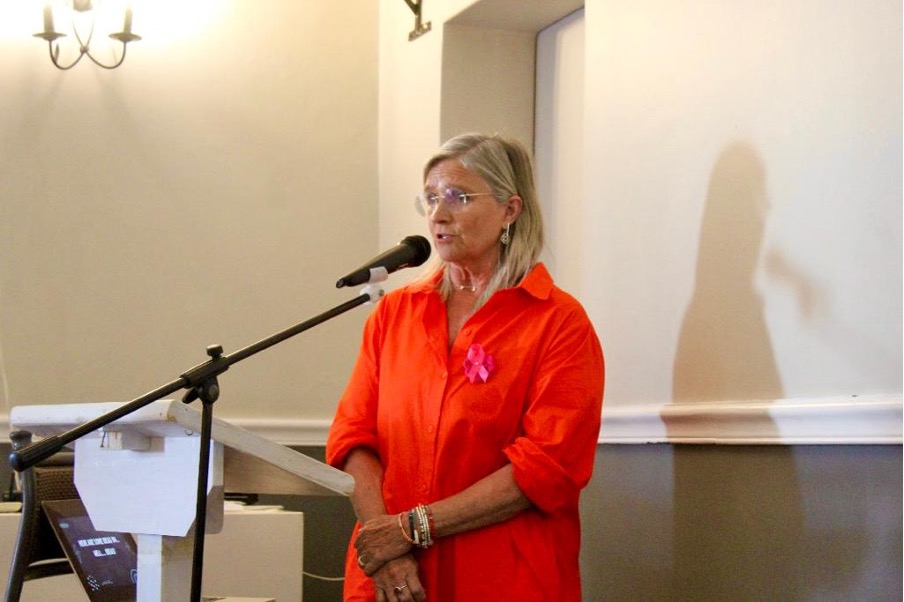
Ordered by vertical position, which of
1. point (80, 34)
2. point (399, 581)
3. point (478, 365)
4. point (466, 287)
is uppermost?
point (80, 34)

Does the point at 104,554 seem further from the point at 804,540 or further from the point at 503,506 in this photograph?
the point at 804,540

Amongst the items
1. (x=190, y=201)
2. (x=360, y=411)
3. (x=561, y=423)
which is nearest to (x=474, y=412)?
(x=561, y=423)

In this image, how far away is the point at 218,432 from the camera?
1.84m

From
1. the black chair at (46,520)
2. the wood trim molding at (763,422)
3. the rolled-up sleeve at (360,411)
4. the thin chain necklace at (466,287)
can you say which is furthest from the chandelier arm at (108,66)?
the wood trim molding at (763,422)

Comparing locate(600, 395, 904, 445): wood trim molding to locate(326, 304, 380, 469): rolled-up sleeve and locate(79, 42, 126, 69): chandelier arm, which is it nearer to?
locate(326, 304, 380, 469): rolled-up sleeve

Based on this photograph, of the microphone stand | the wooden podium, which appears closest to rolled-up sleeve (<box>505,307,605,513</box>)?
the wooden podium

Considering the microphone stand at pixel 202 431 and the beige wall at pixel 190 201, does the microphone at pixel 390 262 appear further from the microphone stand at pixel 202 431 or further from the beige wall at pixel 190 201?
the beige wall at pixel 190 201

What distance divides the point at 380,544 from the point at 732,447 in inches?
29.6

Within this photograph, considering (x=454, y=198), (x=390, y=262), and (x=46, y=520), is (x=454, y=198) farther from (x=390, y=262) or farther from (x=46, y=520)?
(x=46, y=520)

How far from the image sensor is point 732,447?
2.50 metres

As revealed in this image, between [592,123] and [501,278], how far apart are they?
0.70 metres

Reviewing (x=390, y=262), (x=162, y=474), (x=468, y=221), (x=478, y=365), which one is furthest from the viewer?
(x=468, y=221)

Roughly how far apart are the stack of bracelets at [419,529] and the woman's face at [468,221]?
574 millimetres

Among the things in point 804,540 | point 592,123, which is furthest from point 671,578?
point 592,123
